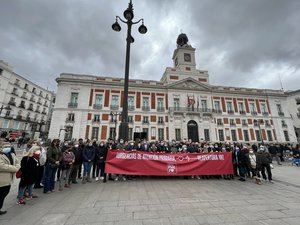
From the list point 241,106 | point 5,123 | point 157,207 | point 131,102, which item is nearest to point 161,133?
point 131,102

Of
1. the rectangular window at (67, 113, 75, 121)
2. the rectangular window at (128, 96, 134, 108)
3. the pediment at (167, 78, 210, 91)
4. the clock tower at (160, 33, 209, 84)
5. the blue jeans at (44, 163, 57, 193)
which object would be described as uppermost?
the clock tower at (160, 33, 209, 84)

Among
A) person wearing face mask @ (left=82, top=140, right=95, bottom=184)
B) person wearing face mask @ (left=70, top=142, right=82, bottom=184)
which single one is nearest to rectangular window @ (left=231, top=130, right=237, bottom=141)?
person wearing face mask @ (left=82, top=140, right=95, bottom=184)

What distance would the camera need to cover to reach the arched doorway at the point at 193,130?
29.5 meters

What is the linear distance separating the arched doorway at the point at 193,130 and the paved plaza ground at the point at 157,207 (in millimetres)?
24054

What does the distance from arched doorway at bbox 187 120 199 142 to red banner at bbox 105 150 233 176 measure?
22.0 m

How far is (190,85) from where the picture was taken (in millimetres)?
32000

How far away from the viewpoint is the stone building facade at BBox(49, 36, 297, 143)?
27469 mm

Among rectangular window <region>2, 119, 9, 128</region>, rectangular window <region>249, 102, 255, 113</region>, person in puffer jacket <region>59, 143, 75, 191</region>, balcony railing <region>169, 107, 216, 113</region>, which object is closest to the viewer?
person in puffer jacket <region>59, 143, 75, 191</region>

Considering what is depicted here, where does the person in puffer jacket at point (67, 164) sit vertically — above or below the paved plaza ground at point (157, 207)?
above

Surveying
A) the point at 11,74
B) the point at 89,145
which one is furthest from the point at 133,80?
the point at 11,74

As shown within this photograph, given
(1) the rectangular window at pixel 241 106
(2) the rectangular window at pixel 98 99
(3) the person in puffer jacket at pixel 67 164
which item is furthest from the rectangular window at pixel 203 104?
(3) the person in puffer jacket at pixel 67 164

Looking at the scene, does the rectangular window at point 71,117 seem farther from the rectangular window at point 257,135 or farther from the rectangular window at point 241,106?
the rectangular window at point 257,135

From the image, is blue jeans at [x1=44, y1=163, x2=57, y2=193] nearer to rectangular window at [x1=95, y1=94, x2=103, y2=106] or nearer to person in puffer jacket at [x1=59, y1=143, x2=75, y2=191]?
person in puffer jacket at [x1=59, y1=143, x2=75, y2=191]

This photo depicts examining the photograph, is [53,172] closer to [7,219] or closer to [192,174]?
[7,219]
